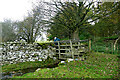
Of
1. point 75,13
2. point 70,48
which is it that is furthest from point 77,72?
point 75,13

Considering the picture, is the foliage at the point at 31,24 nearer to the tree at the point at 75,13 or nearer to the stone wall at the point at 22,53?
the tree at the point at 75,13

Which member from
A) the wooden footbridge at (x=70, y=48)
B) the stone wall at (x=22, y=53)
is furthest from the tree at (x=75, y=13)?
the stone wall at (x=22, y=53)

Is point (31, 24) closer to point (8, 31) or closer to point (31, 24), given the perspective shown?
point (31, 24)

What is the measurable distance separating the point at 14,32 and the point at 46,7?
393 cm

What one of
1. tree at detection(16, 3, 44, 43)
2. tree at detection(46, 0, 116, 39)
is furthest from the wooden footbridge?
tree at detection(16, 3, 44, 43)

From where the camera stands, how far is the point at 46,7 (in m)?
8.88

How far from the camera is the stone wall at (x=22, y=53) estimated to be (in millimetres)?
6023

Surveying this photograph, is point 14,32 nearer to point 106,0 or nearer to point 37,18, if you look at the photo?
point 37,18

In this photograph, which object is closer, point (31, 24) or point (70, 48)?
point (70, 48)

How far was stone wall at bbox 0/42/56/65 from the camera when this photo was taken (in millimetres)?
6023

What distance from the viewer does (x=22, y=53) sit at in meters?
6.43

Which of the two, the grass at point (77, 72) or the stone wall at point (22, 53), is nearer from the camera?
the grass at point (77, 72)

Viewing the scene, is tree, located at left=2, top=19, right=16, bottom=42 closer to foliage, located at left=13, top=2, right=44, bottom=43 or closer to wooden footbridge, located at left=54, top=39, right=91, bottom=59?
foliage, located at left=13, top=2, right=44, bottom=43

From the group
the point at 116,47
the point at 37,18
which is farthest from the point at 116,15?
the point at 37,18
